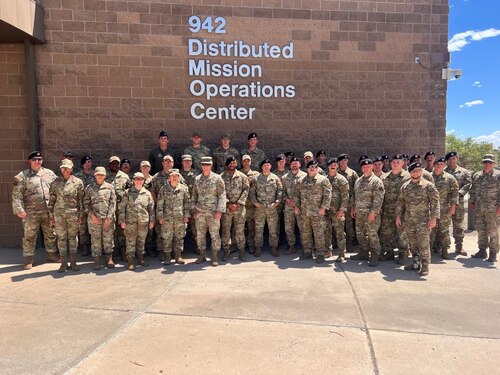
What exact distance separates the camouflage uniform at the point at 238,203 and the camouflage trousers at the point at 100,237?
198cm

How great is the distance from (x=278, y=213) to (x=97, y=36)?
204 inches

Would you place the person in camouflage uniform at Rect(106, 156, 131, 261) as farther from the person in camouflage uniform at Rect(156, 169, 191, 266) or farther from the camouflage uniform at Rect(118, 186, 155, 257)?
the person in camouflage uniform at Rect(156, 169, 191, 266)

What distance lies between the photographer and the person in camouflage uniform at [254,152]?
751 cm

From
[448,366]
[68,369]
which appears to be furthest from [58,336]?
[448,366]

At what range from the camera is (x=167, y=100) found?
25.5ft

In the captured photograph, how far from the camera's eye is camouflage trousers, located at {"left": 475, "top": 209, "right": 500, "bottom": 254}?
256 inches

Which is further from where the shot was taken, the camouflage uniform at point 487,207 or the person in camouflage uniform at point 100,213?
the camouflage uniform at point 487,207

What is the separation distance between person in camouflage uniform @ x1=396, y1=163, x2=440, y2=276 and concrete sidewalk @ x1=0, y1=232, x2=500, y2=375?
14.4 inches

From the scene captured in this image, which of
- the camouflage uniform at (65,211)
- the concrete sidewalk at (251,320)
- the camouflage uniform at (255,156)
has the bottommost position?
the concrete sidewalk at (251,320)

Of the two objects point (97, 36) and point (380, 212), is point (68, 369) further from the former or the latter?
point (97, 36)

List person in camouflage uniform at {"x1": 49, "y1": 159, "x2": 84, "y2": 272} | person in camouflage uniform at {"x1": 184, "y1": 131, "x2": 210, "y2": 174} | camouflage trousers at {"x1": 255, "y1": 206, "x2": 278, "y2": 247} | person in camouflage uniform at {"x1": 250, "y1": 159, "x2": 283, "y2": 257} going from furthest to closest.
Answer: person in camouflage uniform at {"x1": 184, "y1": 131, "x2": 210, "y2": 174}
camouflage trousers at {"x1": 255, "y1": 206, "x2": 278, "y2": 247}
person in camouflage uniform at {"x1": 250, "y1": 159, "x2": 283, "y2": 257}
person in camouflage uniform at {"x1": 49, "y1": 159, "x2": 84, "y2": 272}

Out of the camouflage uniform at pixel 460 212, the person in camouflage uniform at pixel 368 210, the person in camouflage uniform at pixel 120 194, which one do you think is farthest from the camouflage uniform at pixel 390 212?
the person in camouflage uniform at pixel 120 194

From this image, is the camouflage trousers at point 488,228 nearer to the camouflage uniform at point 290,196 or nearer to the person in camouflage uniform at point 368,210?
the person in camouflage uniform at point 368,210

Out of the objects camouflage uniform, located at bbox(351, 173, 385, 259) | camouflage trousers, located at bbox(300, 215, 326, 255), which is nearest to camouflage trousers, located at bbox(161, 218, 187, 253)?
camouflage trousers, located at bbox(300, 215, 326, 255)
